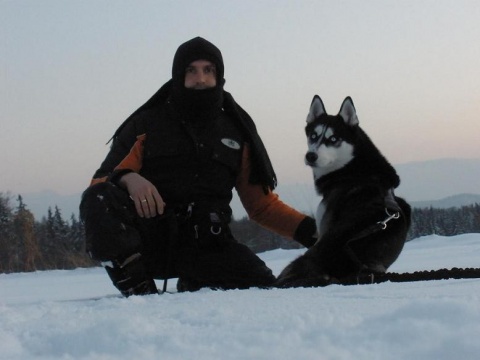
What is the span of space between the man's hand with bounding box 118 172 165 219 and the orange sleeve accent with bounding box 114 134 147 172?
351 mm

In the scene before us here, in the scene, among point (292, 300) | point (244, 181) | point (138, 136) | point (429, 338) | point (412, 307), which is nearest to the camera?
point (429, 338)

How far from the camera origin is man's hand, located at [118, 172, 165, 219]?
3.42m

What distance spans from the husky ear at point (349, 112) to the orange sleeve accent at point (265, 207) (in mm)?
711

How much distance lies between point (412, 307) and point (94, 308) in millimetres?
1155

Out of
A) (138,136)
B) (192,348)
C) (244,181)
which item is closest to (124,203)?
(138,136)

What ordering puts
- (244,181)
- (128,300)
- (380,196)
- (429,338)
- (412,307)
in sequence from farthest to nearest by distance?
(244,181) < (380,196) < (128,300) < (412,307) < (429,338)

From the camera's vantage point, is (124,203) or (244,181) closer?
(124,203)

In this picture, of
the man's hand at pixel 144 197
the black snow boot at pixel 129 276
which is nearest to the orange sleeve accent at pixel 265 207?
the man's hand at pixel 144 197

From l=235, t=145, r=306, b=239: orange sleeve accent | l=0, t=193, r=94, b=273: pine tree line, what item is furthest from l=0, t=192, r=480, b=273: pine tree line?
l=235, t=145, r=306, b=239: orange sleeve accent

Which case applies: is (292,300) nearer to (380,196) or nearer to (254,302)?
(254,302)

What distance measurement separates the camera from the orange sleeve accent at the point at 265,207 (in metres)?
4.17

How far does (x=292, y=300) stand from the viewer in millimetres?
2154

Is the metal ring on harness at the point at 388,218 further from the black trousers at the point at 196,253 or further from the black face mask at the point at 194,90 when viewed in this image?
the black face mask at the point at 194,90

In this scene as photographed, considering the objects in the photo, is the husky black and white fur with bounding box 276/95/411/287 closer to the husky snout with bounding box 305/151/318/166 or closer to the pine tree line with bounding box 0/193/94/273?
the husky snout with bounding box 305/151/318/166
